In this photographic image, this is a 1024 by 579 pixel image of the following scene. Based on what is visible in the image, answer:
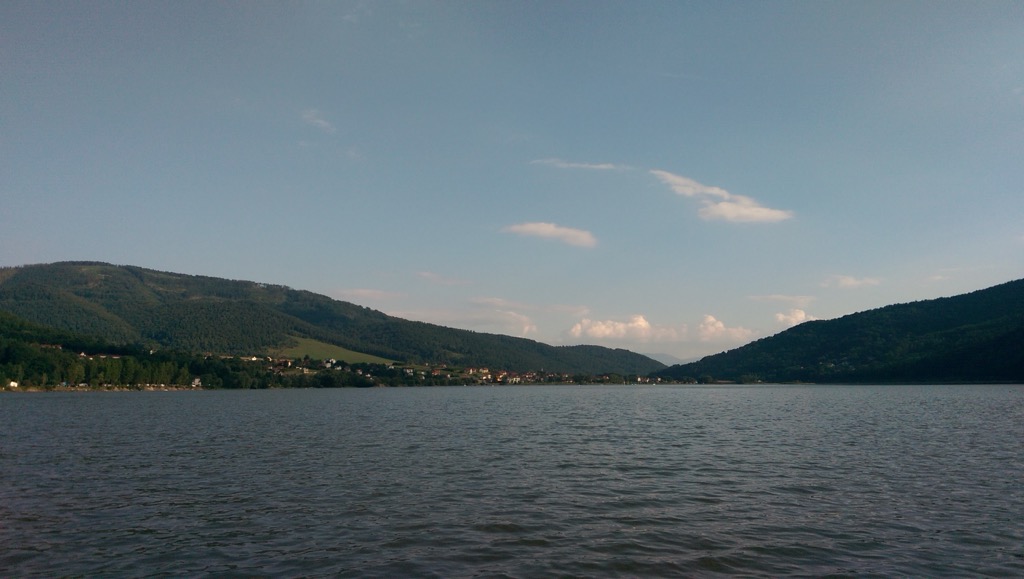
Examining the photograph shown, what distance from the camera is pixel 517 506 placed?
2664 centimetres

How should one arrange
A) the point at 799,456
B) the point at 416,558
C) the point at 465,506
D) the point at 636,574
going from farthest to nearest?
the point at 799,456
the point at 465,506
the point at 416,558
the point at 636,574

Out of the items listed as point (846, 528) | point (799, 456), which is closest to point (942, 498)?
point (846, 528)

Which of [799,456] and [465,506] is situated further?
[799,456]

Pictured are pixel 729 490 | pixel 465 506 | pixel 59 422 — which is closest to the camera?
pixel 465 506

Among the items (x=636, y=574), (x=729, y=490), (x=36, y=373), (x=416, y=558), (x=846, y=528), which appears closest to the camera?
(x=636, y=574)

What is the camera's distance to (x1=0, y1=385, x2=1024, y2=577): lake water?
1891 centimetres

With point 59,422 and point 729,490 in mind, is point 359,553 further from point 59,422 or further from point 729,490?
point 59,422

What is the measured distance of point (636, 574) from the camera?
17.8 meters

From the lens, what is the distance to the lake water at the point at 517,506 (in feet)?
62.0

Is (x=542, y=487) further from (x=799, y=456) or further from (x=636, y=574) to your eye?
(x=799, y=456)

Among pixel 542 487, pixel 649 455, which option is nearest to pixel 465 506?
pixel 542 487

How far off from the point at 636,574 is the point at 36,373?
224m

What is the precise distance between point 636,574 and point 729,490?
46.6 ft

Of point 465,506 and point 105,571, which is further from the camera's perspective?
point 465,506
